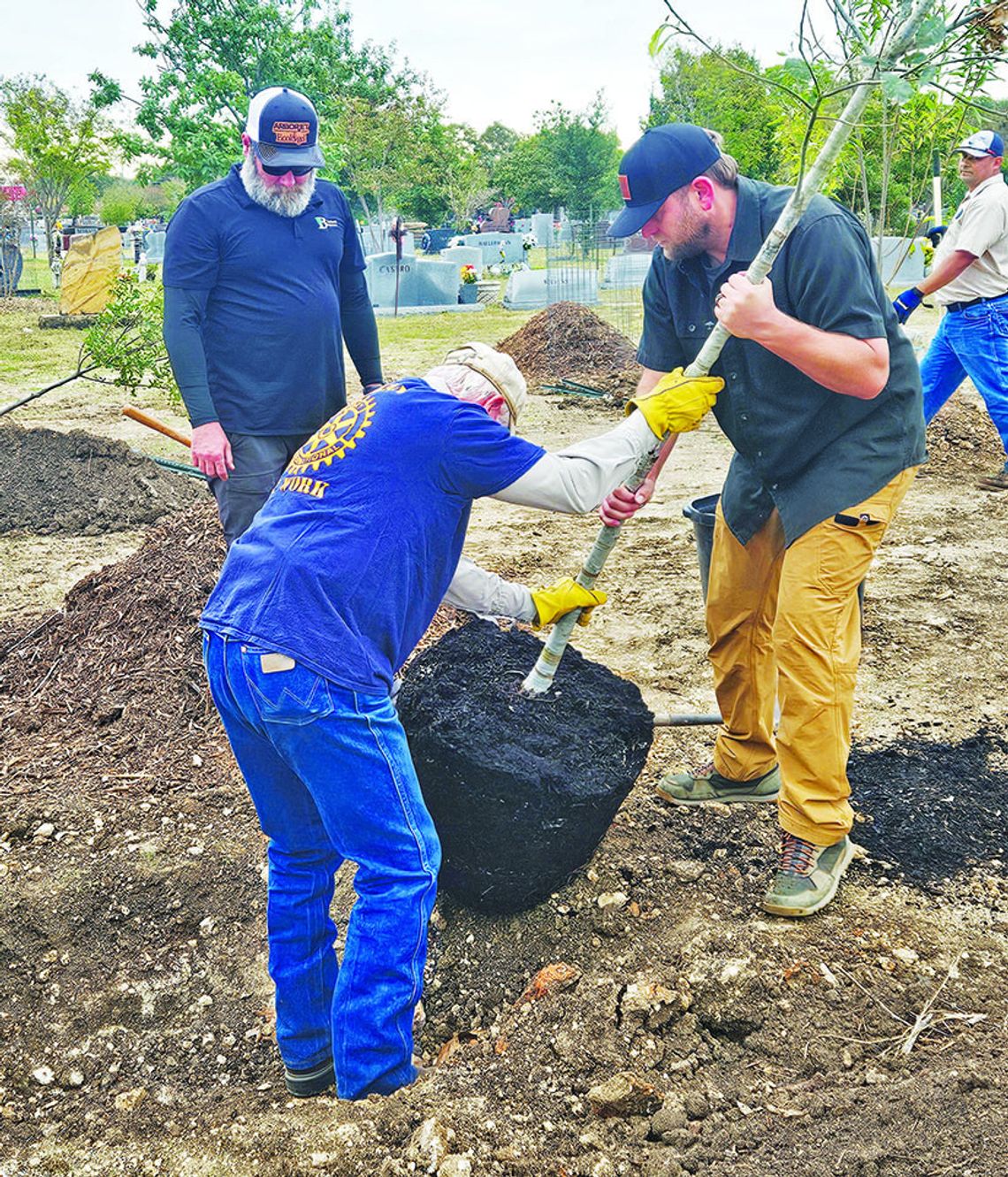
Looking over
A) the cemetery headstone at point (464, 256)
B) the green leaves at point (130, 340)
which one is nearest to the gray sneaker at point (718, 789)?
the green leaves at point (130, 340)

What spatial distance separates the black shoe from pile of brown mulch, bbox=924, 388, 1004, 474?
23.6ft

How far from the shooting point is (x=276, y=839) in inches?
99.6

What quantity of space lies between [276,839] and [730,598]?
1.70 m

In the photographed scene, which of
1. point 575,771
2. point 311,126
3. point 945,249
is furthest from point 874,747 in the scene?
point 945,249

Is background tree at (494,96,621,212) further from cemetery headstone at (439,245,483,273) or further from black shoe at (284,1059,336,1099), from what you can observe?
black shoe at (284,1059,336,1099)

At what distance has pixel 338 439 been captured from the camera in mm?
2375

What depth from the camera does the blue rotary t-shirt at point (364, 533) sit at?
2244mm

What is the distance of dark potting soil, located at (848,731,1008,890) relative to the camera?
10.9ft

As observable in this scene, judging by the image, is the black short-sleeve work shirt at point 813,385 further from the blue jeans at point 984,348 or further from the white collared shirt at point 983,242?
the white collared shirt at point 983,242

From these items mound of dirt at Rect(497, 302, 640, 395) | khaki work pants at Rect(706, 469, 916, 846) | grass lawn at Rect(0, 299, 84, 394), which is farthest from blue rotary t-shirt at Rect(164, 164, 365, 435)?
grass lawn at Rect(0, 299, 84, 394)

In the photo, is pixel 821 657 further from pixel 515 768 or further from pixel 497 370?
pixel 497 370

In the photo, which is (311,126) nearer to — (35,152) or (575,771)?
(575,771)

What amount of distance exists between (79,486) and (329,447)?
6.35 meters

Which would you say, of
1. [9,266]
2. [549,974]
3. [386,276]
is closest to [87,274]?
[386,276]
